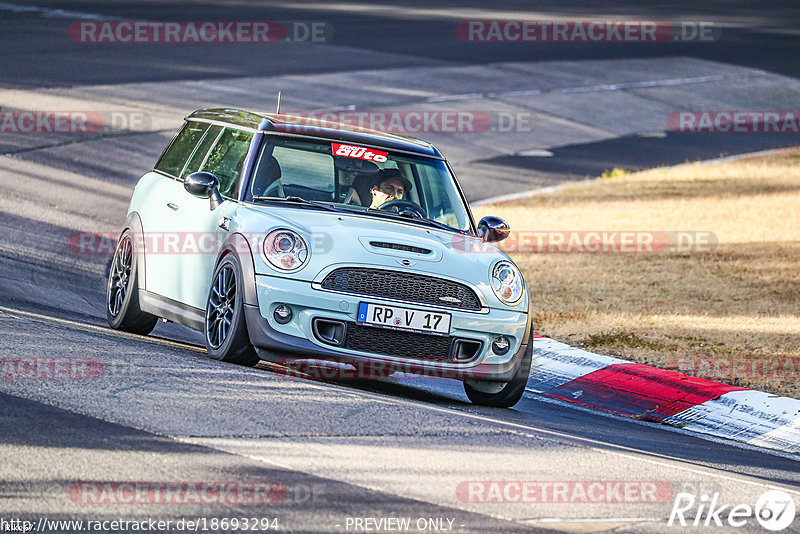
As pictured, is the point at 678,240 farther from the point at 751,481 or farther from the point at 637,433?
the point at 751,481

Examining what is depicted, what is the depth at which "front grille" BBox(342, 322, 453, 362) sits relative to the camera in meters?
7.63

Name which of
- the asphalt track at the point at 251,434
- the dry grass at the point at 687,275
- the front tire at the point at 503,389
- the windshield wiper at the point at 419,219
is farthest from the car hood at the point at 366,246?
the dry grass at the point at 687,275

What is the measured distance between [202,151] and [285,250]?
2.00 m

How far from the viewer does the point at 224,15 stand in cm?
3275

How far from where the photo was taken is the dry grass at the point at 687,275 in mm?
10688

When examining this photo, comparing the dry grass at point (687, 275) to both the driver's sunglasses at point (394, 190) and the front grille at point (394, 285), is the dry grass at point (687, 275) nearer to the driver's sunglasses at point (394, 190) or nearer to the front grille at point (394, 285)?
the driver's sunglasses at point (394, 190)

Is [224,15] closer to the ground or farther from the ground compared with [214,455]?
farther from the ground

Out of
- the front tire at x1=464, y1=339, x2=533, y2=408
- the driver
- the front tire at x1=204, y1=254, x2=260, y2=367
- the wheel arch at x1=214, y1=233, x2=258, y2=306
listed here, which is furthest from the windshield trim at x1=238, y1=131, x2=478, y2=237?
the front tire at x1=464, y1=339, x2=533, y2=408

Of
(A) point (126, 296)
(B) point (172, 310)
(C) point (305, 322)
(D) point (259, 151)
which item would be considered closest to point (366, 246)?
(C) point (305, 322)

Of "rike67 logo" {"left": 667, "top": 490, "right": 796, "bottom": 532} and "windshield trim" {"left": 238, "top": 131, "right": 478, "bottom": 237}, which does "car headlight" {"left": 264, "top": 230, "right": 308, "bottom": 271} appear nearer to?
"windshield trim" {"left": 238, "top": 131, "right": 478, "bottom": 237}

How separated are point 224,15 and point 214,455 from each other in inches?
1113

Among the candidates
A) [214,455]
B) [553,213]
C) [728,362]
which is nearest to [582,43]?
[553,213]

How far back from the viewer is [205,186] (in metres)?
8.46

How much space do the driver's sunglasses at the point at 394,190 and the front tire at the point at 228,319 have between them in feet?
4.43
